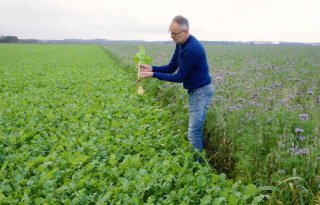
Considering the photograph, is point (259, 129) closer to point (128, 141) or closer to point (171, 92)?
point (128, 141)

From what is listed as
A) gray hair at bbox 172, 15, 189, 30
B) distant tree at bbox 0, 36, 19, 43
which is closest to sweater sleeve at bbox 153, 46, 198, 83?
gray hair at bbox 172, 15, 189, 30

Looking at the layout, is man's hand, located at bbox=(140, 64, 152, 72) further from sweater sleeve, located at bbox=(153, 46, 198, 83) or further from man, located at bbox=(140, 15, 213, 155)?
sweater sleeve, located at bbox=(153, 46, 198, 83)

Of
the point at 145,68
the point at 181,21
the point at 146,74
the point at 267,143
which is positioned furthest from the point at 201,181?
the point at 145,68

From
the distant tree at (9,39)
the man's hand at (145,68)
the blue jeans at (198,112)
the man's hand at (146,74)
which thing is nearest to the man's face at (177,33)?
the man's hand at (146,74)

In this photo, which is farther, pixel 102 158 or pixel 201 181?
pixel 102 158

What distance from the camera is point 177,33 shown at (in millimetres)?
4383

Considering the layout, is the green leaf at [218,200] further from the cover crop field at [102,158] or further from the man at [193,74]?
the man at [193,74]

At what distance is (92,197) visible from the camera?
3.55 m

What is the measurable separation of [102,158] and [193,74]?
5.58ft

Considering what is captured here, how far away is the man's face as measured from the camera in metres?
4.35

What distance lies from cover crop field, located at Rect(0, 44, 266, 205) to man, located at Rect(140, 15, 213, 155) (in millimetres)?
421

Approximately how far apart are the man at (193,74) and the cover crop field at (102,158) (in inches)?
16.6

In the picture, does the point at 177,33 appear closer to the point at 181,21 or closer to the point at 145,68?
the point at 181,21

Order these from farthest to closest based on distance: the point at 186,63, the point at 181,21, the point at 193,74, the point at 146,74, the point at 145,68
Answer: the point at 145,68, the point at 146,74, the point at 193,74, the point at 186,63, the point at 181,21
